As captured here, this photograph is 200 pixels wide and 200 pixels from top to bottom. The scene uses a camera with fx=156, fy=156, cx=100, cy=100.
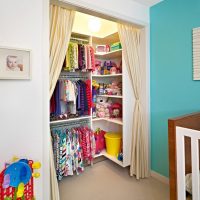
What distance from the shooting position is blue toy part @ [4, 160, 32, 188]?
112 cm

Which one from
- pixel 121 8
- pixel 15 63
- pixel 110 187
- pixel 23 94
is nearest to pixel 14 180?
pixel 23 94

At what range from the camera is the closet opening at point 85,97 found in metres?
2.05

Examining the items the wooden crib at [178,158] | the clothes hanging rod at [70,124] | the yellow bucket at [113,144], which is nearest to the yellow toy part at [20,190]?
the wooden crib at [178,158]

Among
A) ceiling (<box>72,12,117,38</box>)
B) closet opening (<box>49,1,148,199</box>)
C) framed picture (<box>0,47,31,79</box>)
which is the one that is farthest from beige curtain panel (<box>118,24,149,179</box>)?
framed picture (<box>0,47,31,79</box>)

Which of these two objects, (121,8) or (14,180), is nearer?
(14,180)

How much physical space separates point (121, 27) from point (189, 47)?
912 millimetres

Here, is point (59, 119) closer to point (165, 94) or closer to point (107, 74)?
point (107, 74)

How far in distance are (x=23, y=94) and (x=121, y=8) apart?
1.59 metres

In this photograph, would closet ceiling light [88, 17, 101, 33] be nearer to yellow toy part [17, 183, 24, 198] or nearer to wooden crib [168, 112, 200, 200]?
wooden crib [168, 112, 200, 200]

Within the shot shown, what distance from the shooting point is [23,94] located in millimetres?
1366

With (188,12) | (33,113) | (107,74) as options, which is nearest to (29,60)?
(33,113)

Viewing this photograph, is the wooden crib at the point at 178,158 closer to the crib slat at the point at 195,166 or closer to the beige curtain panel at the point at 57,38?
the crib slat at the point at 195,166

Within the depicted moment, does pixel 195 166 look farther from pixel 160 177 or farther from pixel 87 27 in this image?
pixel 87 27

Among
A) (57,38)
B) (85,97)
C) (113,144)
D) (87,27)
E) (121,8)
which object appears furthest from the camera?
(87,27)
